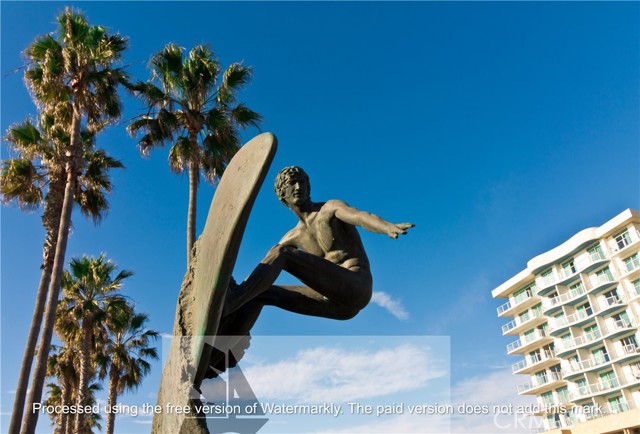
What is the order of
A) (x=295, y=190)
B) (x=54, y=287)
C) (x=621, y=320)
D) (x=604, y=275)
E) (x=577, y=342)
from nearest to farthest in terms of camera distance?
(x=295, y=190)
(x=54, y=287)
(x=621, y=320)
(x=604, y=275)
(x=577, y=342)

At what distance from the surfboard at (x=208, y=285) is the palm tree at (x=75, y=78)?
445 inches

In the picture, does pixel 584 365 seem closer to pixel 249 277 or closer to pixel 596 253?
pixel 596 253

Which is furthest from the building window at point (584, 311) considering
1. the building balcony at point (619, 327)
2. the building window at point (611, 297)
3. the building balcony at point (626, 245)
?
the building balcony at point (626, 245)

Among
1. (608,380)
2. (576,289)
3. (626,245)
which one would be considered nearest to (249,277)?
(626,245)

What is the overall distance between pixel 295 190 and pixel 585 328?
45941 mm

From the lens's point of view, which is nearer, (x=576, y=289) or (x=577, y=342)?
(x=577, y=342)

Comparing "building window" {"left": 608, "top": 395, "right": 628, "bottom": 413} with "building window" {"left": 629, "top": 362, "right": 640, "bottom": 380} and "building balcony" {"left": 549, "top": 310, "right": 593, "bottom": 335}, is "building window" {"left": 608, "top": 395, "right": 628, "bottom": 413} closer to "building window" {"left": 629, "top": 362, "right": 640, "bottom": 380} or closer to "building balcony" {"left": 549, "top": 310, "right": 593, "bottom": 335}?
"building window" {"left": 629, "top": 362, "right": 640, "bottom": 380}

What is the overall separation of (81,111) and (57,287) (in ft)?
16.5

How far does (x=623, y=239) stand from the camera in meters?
40.4

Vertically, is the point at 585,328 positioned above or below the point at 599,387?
above

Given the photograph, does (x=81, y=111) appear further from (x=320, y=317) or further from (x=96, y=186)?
(x=320, y=317)

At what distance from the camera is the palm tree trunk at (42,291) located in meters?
10.2

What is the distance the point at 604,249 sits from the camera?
4153 cm

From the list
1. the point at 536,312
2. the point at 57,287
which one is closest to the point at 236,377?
the point at 57,287
